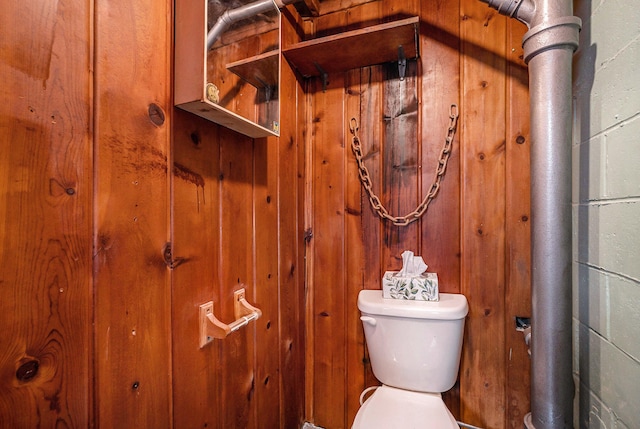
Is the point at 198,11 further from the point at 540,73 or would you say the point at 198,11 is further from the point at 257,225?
the point at 540,73

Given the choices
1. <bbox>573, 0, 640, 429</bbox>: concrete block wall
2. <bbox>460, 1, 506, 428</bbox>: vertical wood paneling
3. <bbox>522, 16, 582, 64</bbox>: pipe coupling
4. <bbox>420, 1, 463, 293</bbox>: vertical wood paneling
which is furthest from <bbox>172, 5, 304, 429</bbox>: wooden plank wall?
<bbox>573, 0, 640, 429</bbox>: concrete block wall

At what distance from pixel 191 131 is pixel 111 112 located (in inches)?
7.5

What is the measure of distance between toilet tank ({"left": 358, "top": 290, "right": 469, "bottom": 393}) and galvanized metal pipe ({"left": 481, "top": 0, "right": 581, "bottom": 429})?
0.25 meters

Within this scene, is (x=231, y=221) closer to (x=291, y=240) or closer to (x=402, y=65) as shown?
(x=291, y=240)

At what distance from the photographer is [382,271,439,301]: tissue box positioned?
104 centimetres

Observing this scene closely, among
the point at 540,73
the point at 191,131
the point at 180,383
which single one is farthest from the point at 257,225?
the point at 540,73

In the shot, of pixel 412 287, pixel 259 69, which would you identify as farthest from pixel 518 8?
pixel 412 287

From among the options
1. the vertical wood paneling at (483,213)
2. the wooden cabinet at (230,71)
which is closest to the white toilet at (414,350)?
the vertical wood paneling at (483,213)

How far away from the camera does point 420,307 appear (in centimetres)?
100

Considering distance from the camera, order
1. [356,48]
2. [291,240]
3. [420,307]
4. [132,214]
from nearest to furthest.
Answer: [132,214], [420,307], [356,48], [291,240]

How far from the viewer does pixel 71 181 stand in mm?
497

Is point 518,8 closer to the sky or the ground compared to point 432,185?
closer to the sky

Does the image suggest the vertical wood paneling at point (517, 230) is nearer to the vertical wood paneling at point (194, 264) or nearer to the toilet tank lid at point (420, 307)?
the toilet tank lid at point (420, 307)

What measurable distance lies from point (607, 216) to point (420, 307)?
1.87 ft
